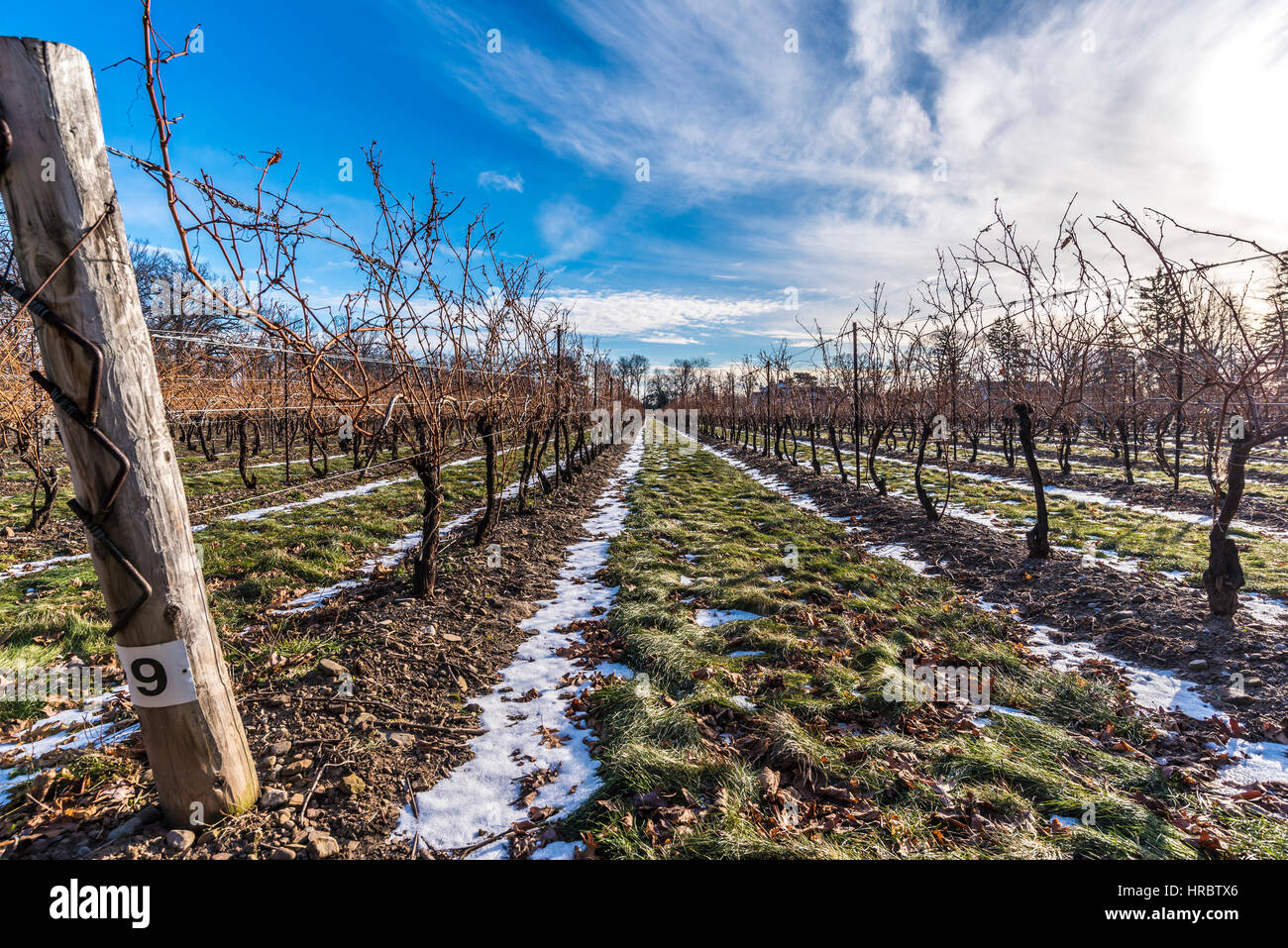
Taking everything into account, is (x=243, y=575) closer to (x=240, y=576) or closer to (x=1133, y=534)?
(x=240, y=576)

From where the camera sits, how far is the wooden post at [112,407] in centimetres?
170

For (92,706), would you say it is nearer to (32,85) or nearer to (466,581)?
(466,581)

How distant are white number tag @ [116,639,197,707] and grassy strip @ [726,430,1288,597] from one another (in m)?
9.01

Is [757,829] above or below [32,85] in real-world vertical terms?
below

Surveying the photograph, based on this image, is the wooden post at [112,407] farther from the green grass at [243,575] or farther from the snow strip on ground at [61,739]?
the green grass at [243,575]

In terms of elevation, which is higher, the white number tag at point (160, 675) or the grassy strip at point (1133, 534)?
the white number tag at point (160, 675)

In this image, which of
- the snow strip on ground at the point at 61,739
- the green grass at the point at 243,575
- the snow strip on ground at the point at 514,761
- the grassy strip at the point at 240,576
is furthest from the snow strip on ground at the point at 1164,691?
the grassy strip at the point at 240,576

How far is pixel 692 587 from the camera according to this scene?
19.4 feet

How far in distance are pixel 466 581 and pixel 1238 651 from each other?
23.0 ft

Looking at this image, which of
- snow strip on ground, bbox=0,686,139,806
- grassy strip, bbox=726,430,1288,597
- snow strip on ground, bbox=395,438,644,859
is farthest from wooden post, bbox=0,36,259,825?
grassy strip, bbox=726,430,1288,597

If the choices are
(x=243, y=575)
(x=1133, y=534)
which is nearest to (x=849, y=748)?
(x=243, y=575)

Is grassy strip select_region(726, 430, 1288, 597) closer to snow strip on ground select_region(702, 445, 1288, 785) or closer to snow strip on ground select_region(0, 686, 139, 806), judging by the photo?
snow strip on ground select_region(702, 445, 1288, 785)
